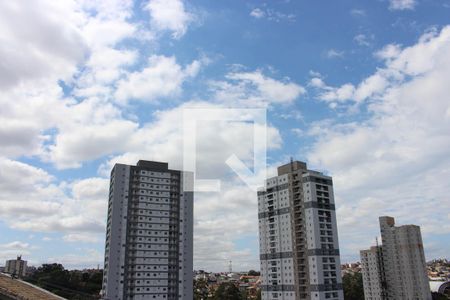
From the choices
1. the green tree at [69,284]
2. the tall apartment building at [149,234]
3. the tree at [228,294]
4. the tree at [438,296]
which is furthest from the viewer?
the tree at [438,296]

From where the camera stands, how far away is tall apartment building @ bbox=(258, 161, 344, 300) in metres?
40.9

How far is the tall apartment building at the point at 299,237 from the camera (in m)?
40.9

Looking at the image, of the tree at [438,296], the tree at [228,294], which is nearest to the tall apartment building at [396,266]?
the tree at [438,296]

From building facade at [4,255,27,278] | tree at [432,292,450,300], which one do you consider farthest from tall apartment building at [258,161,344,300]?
building facade at [4,255,27,278]

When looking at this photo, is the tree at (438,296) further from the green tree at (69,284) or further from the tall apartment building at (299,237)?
the green tree at (69,284)

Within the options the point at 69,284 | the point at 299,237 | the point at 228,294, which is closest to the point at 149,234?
the point at 228,294

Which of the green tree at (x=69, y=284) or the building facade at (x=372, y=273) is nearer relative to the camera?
the green tree at (x=69, y=284)

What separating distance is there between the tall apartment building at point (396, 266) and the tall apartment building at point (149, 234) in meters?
32.0

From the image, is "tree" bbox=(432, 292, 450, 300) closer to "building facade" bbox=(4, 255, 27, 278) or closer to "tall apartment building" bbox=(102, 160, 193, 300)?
"tall apartment building" bbox=(102, 160, 193, 300)

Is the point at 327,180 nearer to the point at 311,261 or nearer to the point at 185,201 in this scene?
the point at 311,261

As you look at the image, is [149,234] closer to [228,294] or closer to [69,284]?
[228,294]

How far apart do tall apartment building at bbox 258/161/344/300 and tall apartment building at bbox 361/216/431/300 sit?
22.9 metres

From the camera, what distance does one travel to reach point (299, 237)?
42969 mm

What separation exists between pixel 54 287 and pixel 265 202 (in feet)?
108
